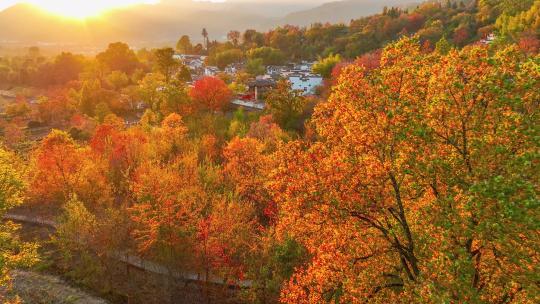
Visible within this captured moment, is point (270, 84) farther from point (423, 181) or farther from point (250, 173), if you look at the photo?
point (423, 181)

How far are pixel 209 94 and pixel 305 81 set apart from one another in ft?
110

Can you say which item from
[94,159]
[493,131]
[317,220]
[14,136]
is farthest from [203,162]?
[14,136]

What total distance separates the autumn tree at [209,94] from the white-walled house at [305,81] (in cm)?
A: 2590

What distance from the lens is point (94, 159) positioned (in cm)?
5141

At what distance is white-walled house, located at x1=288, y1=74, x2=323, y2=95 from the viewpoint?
101 meters

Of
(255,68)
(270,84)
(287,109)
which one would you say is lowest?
(287,109)

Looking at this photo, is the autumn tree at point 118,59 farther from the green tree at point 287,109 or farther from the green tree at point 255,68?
the green tree at point 287,109

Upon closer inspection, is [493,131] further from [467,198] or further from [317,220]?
[317,220]

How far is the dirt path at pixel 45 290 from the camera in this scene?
36.0 m

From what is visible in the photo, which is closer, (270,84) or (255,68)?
(270,84)

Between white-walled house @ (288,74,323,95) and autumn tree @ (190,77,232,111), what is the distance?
85.0 ft

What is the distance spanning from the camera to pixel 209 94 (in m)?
79.4

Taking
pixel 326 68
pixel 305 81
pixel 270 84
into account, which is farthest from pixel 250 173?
pixel 326 68

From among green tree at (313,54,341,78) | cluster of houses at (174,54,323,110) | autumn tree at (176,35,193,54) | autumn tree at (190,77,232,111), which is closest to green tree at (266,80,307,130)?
cluster of houses at (174,54,323,110)
